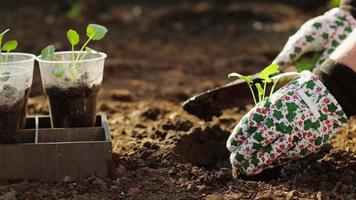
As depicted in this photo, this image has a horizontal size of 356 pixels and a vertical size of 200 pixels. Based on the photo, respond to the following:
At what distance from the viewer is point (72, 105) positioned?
230cm

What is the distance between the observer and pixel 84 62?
2.25m

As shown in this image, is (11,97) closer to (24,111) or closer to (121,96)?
(24,111)

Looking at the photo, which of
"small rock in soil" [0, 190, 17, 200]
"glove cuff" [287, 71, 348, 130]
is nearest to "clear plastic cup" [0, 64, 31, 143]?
"small rock in soil" [0, 190, 17, 200]

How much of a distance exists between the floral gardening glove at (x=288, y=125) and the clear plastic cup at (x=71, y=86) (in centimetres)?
54

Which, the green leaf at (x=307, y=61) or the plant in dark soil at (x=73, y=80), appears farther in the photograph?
the green leaf at (x=307, y=61)

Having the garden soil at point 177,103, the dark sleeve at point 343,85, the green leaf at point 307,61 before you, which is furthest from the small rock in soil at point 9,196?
the green leaf at point 307,61

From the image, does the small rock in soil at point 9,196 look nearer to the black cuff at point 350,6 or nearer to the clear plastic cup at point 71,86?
the clear plastic cup at point 71,86

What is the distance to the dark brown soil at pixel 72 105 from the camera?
228 cm

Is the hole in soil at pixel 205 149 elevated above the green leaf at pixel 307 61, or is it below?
Result: below

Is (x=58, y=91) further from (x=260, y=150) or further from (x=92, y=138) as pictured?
(x=260, y=150)

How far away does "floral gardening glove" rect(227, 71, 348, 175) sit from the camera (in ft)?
6.79

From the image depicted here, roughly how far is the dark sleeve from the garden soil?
27 cm

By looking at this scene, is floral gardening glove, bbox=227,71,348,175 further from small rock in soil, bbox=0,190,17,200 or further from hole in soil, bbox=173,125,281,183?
small rock in soil, bbox=0,190,17,200

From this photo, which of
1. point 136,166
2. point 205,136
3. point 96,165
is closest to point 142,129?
point 205,136
